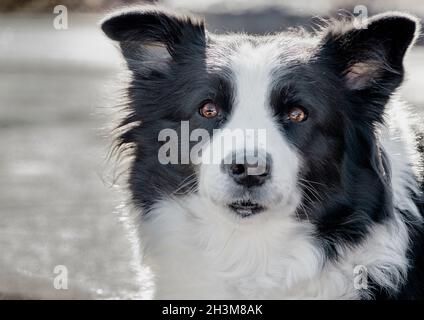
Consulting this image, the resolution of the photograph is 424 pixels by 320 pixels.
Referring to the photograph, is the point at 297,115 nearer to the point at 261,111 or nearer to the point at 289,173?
the point at 261,111

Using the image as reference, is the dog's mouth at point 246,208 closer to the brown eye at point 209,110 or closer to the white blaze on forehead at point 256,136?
the white blaze on forehead at point 256,136

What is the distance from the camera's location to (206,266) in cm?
427

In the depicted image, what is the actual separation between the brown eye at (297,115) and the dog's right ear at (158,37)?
628mm

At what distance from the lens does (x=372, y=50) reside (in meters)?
4.26

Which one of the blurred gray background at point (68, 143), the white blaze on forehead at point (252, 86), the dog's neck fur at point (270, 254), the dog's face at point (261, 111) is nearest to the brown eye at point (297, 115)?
the dog's face at point (261, 111)

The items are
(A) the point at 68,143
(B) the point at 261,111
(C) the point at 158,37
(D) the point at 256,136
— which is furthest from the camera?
(A) the point at 68,143

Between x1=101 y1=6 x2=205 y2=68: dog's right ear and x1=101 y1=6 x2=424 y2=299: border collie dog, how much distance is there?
10mm

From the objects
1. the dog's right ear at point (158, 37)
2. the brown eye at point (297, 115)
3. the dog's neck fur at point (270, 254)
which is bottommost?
the dog's neck fur at point (270, 254)

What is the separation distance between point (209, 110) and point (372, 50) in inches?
33.6

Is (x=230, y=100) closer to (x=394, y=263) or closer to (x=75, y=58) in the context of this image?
(x=394, y=263)

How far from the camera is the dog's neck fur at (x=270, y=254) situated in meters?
4.13

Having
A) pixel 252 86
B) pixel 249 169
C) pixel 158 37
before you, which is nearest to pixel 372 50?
pixel 252 86

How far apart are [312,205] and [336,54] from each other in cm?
79
